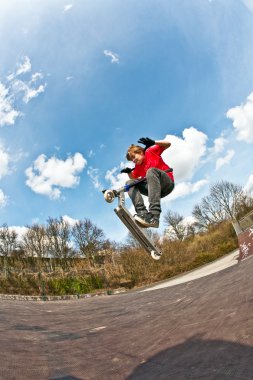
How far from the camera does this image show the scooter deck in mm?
3926

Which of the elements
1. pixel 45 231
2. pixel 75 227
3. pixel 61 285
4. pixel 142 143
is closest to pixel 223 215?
pixel 75 227

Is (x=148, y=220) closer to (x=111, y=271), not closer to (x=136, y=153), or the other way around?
(x=136, y=153)

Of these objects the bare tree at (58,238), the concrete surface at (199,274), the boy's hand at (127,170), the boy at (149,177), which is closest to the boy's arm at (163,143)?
the boy at (149,177)

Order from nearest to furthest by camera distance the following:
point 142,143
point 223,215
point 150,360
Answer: point 150,360
point 142,143
point 223,215

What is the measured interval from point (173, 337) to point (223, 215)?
49.1m

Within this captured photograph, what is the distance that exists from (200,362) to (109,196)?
104 inches

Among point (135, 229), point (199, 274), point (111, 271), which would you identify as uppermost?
point (111, 271)

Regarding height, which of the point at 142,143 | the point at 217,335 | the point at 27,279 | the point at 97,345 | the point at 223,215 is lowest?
the point at 217,335

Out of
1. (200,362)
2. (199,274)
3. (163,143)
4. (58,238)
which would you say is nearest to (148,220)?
(163,143)

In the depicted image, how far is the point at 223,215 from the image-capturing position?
48.4 meters

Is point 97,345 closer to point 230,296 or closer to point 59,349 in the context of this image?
point 59,349

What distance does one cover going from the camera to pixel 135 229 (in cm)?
407

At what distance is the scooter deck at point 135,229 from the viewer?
3.93 meters

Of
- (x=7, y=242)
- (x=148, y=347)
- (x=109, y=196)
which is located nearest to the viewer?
(x=148, y=347)
